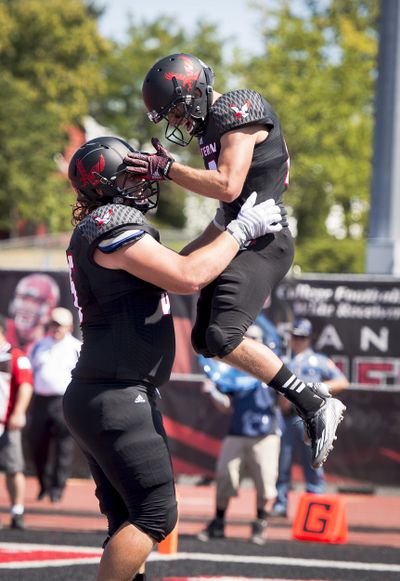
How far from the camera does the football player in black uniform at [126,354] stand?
4527 millimetres

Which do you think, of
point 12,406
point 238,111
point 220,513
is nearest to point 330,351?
point 220,513

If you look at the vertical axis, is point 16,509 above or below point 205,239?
below

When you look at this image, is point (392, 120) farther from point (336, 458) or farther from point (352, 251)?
point (352, 251)

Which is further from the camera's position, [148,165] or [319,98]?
[319,98]

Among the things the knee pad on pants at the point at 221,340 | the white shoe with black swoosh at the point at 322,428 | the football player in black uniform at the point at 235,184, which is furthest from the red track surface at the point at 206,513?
the knee pad on pants at the point at 221,340

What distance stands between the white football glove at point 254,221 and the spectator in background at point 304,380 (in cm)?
524

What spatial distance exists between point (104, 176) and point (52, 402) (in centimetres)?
751

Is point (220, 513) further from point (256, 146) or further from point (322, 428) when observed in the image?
point (256, 146)

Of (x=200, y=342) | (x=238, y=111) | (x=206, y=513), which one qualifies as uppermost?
(x=238, y=111)

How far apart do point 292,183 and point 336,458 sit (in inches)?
1109

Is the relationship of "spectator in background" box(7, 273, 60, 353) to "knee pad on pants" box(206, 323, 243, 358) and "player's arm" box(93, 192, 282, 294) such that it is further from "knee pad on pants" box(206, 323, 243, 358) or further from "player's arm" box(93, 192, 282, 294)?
"player's arm" box(93, 192, 282, 294)

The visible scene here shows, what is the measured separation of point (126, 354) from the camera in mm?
4590

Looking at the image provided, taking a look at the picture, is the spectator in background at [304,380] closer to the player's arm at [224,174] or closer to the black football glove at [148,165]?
the player's arm at [224,174]

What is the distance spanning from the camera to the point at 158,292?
15.4 ft
